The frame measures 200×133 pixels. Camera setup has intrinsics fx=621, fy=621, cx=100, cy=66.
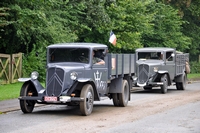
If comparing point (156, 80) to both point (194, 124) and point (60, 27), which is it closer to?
point (60, 27)

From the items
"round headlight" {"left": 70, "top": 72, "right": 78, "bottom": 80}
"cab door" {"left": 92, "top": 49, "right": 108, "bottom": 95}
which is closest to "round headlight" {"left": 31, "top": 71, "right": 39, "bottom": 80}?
"round headlight" {"left": 70, "top": 72, "right": 78, "bottom": 80}

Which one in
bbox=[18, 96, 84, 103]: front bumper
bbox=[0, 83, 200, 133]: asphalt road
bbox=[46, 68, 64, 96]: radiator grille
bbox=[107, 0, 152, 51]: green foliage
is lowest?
bbox=[0, 83, 200, 133]: asphalt road

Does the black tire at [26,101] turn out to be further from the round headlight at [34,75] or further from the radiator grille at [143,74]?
the radiator grille at [143,74]

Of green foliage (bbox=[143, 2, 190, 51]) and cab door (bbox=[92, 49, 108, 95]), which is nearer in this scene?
cab door (bbox=[92, 49, 108, 95])

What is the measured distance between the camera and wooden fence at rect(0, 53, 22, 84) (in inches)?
1272

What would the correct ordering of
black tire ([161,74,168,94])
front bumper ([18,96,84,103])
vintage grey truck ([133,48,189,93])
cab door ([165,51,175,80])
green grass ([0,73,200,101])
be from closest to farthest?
1. front bumper ([18,96,84,103])
2. green grass ([0,73,200,101])
3. black tire ([161,74,168,94])
4. vintage grey truck ([133,48,189,93])
5. cab door ([165,51,175,80])

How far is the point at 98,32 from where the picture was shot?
3978 cm

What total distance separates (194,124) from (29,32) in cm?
1694

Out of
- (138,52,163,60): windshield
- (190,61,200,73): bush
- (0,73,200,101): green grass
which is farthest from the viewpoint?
(190,61,200,73): bush

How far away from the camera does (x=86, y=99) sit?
18.0m

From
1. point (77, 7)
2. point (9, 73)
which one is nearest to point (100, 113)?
point (9, 73)

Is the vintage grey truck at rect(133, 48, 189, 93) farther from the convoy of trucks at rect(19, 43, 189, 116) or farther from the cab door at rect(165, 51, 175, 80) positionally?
the convoy of trucks at rect(19, 43, 189, 116)

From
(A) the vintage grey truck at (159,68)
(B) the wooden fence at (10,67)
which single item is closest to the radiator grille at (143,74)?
(A) the vintage grey truck at (159,68)

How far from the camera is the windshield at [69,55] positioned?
771 inches
